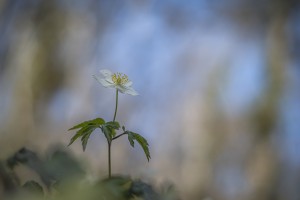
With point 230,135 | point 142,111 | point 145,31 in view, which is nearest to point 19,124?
point 142,111

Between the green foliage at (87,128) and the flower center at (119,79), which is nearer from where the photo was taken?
the green foliage at (87,128)

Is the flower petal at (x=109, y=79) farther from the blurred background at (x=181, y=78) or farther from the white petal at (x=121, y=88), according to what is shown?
the blurred background at (x=181, y=78)

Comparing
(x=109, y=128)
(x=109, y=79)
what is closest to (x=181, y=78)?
(x=109, y=79)

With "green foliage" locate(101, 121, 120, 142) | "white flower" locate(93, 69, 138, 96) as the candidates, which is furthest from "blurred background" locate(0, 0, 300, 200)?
"green foliage" locate(101, 121, 120, 142)

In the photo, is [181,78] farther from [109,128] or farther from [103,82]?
[109,128]

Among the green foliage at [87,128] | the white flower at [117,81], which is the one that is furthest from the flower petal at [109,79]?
the green foliage at [87,128]

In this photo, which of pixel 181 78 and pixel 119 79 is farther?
pixel 181 78

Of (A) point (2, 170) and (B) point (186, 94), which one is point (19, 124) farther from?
(A) point (2, 170)

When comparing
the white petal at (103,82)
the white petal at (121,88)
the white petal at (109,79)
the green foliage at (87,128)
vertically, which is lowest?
the green foliage at (87,128)
